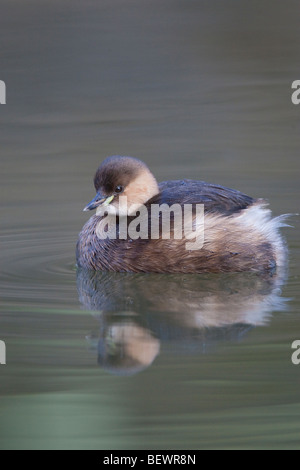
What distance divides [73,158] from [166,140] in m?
0.97

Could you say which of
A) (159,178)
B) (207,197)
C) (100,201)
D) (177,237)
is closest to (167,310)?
(177,237)

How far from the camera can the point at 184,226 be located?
589 cm

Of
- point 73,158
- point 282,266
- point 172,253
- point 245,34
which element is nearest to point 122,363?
point 172,253

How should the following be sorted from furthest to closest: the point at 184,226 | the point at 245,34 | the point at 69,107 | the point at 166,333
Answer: the point at 245,34 < the point at 69,107 < the point at 184,226 < the point at 166,333

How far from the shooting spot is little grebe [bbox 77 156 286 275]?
5.92 meters

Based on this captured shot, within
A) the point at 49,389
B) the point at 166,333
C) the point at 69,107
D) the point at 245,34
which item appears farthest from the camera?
the point at 245,34

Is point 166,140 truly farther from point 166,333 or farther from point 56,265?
point 166,333

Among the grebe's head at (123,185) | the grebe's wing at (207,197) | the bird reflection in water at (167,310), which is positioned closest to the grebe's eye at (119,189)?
the grebe's head at (123,185)

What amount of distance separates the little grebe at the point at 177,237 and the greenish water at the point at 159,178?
128 millimetres

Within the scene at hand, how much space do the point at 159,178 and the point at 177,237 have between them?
2.47m

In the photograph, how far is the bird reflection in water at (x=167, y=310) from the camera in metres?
4.73

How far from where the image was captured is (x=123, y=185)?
6.16m

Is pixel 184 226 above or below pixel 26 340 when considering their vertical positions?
above

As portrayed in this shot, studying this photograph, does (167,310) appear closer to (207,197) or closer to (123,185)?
(207,197)
